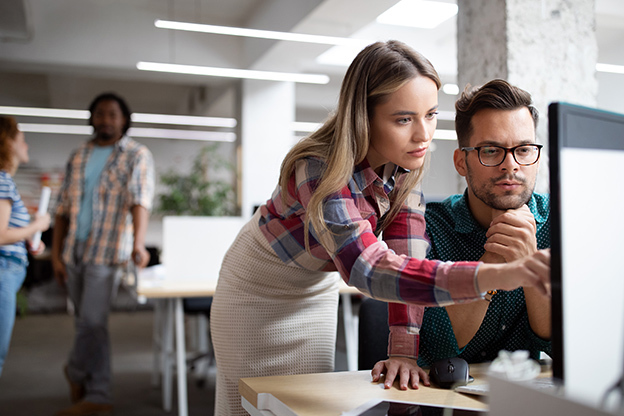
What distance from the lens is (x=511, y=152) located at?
3.93 ft

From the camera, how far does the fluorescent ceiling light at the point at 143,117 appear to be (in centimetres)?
854

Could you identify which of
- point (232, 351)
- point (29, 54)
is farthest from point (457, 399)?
point (29, 54)

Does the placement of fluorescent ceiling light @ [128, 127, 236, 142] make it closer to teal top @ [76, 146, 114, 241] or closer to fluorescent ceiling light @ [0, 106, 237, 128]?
fluorescent ceiling light @ [0, 106, 237, 128]

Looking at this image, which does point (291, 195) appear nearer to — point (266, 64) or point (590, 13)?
point (590, 13)

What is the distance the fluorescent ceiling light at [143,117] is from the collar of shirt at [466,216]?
24.0 feet

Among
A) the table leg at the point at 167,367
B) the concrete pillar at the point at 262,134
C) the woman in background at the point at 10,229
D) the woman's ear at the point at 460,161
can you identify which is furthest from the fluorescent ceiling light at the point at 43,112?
the woman's ear at the point at 460,161

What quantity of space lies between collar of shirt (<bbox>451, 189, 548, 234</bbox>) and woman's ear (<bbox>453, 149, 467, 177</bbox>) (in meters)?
0.09

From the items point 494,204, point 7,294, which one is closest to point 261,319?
point 494,204

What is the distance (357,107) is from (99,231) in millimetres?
2501

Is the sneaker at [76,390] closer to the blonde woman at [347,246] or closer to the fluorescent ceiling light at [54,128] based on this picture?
the blonde woman at [347,246]

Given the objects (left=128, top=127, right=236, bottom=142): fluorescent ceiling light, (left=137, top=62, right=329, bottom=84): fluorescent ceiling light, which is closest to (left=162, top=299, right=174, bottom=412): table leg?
(left=137, top=62, right=329, bottom=84): fluorescent ceiling light

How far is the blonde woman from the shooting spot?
2.76 feet

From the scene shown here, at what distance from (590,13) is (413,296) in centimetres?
185

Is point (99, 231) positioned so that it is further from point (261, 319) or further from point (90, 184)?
point (261, 319)
